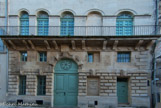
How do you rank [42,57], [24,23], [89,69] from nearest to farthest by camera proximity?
[89,69]
[42,57]
[24,23]

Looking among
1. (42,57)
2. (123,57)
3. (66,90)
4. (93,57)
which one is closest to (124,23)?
(123,57)

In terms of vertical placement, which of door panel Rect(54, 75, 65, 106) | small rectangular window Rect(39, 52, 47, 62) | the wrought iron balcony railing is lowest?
door panel Rect(54, 75, 65, 106)

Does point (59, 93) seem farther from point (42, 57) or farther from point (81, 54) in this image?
point (81, 54)

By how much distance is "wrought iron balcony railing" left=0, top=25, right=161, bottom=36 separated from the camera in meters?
11.0

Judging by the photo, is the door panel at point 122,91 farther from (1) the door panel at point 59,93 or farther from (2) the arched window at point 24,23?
(2) the arched window at point 24,23

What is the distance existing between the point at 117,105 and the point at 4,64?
9.32m

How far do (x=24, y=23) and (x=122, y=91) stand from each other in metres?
9.67

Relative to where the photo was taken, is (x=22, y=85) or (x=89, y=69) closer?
(x=89, y=69)

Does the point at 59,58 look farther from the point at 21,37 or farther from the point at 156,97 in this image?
the point at 156,97

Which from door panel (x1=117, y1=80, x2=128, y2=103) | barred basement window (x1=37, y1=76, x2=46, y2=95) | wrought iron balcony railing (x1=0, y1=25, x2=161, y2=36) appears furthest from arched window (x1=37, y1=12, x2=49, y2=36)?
door panel (x1=117, y1=80, x2=128, y2=103)

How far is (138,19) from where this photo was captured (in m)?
11.3

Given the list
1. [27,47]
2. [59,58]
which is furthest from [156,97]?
[27,47]

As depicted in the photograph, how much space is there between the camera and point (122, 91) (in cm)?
1117

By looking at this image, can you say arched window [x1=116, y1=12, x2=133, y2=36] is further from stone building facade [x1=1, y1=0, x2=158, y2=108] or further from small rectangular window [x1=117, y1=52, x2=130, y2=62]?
small rectangular window [x1=117, y1=52, x2=130, y2=62]
